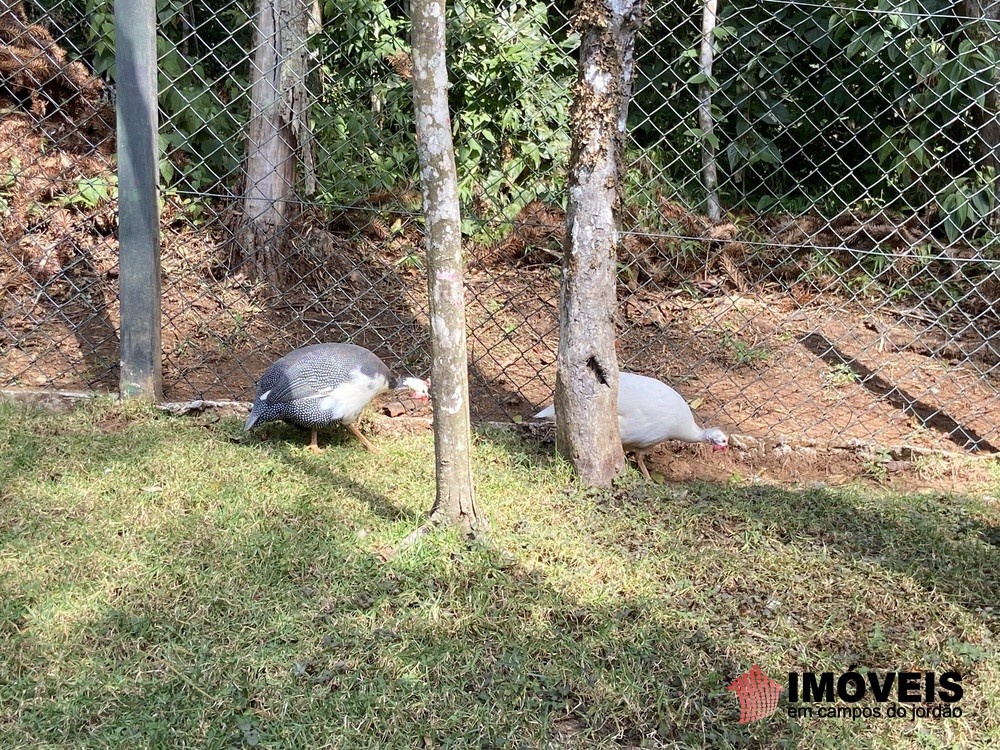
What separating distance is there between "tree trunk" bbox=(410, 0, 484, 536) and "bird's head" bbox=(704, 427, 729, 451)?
1.36m

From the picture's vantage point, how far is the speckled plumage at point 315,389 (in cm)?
385

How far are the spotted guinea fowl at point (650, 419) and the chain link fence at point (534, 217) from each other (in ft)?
1.80

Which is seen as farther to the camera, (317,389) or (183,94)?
(183,94)

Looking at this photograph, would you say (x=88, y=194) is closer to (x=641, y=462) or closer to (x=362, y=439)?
(x=362, y=439)

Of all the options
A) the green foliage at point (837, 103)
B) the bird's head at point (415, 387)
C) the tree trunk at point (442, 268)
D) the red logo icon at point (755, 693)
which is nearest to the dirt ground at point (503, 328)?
the bird's head at point (415, 387)

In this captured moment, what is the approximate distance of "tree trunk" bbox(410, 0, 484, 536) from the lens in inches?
107

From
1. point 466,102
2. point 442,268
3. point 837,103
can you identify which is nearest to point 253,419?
point 442,268

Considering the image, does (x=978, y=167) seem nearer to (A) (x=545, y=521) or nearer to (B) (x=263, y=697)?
(A) (x=545, y=521)

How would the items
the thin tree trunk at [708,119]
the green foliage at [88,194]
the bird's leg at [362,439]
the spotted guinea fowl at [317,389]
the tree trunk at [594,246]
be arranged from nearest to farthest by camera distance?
the tree trunk at [594,246]
the spotted guinea fowl at [317,389]
the bird's leg at [362,439]
the thin tree trunk at [708,119]
the green foliage at [88,194]

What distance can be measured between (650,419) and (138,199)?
2.36 m

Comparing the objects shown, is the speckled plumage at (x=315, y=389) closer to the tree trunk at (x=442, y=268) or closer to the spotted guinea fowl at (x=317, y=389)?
the spotted guinea fowl at (x=317, y=389)

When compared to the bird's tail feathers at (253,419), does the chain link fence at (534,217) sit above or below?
above

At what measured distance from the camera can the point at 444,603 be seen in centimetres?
284

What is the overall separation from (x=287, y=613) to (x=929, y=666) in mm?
1839
